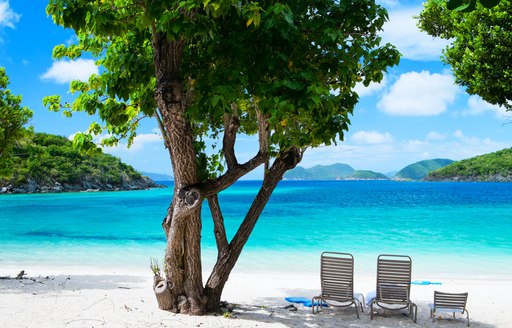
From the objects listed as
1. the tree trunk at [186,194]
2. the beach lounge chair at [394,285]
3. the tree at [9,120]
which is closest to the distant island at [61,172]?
the tree at [9,120]

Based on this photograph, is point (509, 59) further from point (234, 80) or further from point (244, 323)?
point (244, 323)

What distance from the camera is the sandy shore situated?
7.16 m

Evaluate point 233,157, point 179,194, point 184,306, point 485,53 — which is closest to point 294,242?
point 233,157

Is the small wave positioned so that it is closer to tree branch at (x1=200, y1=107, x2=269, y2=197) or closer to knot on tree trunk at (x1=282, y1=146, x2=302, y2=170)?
tree branch at (x1=200, y1=107, x2=269, y2=197)

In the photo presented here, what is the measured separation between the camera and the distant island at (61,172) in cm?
8306

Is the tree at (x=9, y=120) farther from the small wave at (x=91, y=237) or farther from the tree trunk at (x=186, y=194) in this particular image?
the small wave at (x=91, y=237)

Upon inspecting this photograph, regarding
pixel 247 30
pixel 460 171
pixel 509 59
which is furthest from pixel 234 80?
pixel 460 171

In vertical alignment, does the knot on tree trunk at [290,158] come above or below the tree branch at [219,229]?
above

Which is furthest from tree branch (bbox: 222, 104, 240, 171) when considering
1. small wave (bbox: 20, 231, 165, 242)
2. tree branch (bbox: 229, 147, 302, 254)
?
small wave (bbox: 20, 231, 165, 242)

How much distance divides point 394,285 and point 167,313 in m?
4.05

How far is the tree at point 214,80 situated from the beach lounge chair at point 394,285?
8.64 feet

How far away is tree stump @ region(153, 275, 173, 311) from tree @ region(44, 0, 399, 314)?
0.03 m

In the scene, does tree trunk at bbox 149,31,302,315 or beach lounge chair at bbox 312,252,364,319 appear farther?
beach lounge chair at bbox 312,252,364,319

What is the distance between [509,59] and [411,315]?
4.49 meters
